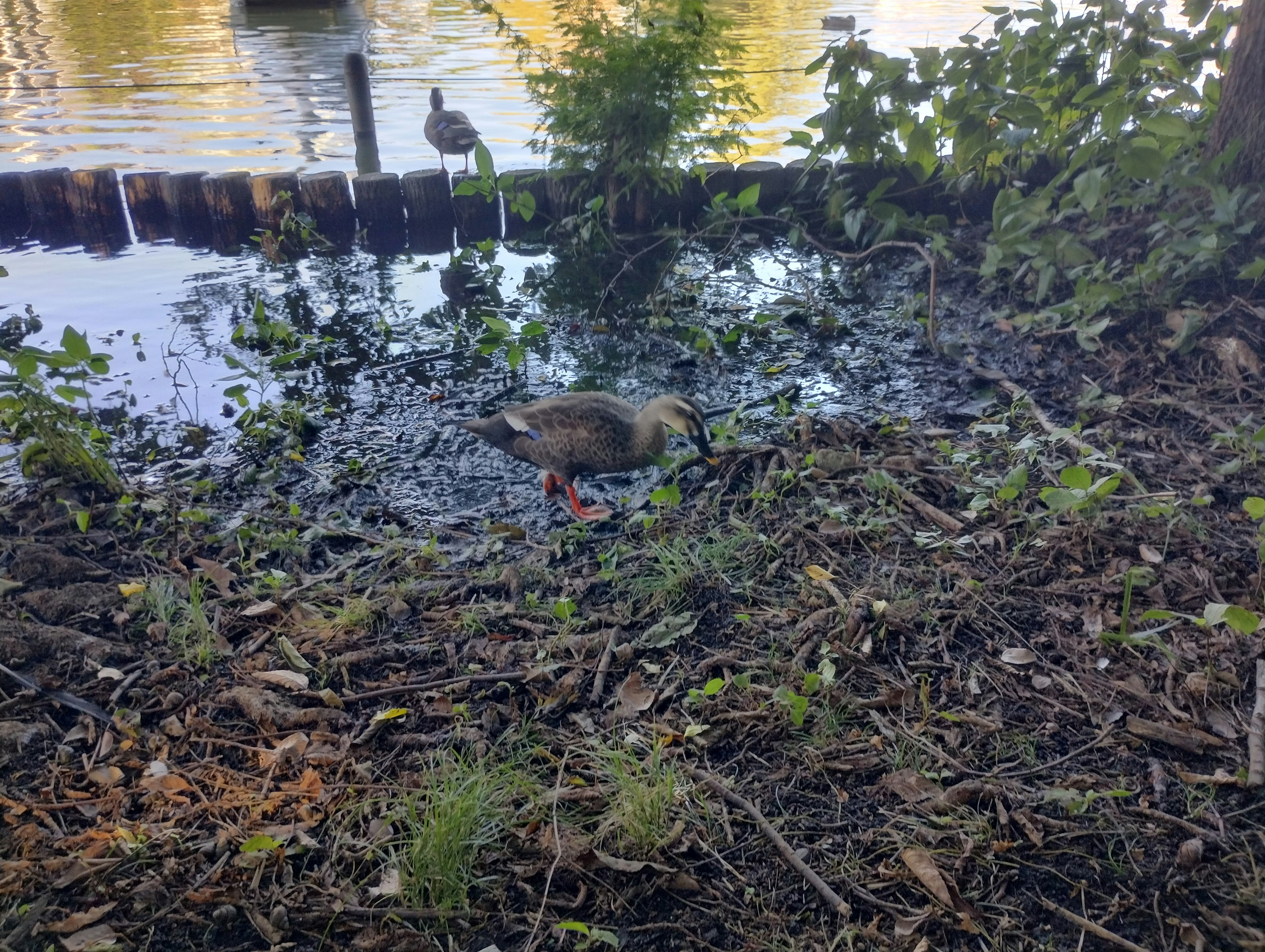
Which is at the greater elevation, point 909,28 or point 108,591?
point 909,28

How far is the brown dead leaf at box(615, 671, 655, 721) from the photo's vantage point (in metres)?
2.93

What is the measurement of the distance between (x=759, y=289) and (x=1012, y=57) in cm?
223

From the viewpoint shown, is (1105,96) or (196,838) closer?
(196,838)

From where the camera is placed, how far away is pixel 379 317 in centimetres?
655

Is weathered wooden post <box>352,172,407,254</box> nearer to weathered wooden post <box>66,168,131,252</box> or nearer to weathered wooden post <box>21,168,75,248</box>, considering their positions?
weathered wooden post <box>66,168,131,252</box>

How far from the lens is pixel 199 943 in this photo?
2191mm

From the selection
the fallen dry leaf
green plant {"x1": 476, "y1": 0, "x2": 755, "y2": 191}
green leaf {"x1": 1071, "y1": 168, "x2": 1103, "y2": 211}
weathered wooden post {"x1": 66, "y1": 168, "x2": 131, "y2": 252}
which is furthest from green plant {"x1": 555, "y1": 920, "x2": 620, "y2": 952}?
weathered wooden post {"x1": 66, "y1": 168, "x2": 131, "y2": 252}

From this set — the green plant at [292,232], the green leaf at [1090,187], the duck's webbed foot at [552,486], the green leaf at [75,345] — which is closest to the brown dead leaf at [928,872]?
the duck's webbed foot at [552,486]

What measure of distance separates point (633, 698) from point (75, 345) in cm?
279

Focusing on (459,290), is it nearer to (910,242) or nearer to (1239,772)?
(910,242)

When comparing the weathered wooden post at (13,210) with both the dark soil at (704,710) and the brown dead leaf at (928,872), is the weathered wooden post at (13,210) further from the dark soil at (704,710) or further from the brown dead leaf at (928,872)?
the brown dead leaf at (928,872)

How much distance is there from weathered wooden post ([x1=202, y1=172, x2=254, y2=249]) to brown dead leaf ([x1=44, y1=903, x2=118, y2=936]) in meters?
6.84

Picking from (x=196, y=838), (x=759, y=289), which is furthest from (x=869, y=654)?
(x=759, y=289)

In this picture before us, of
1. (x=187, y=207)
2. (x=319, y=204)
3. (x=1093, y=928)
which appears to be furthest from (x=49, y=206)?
(x=1093, y=928)
